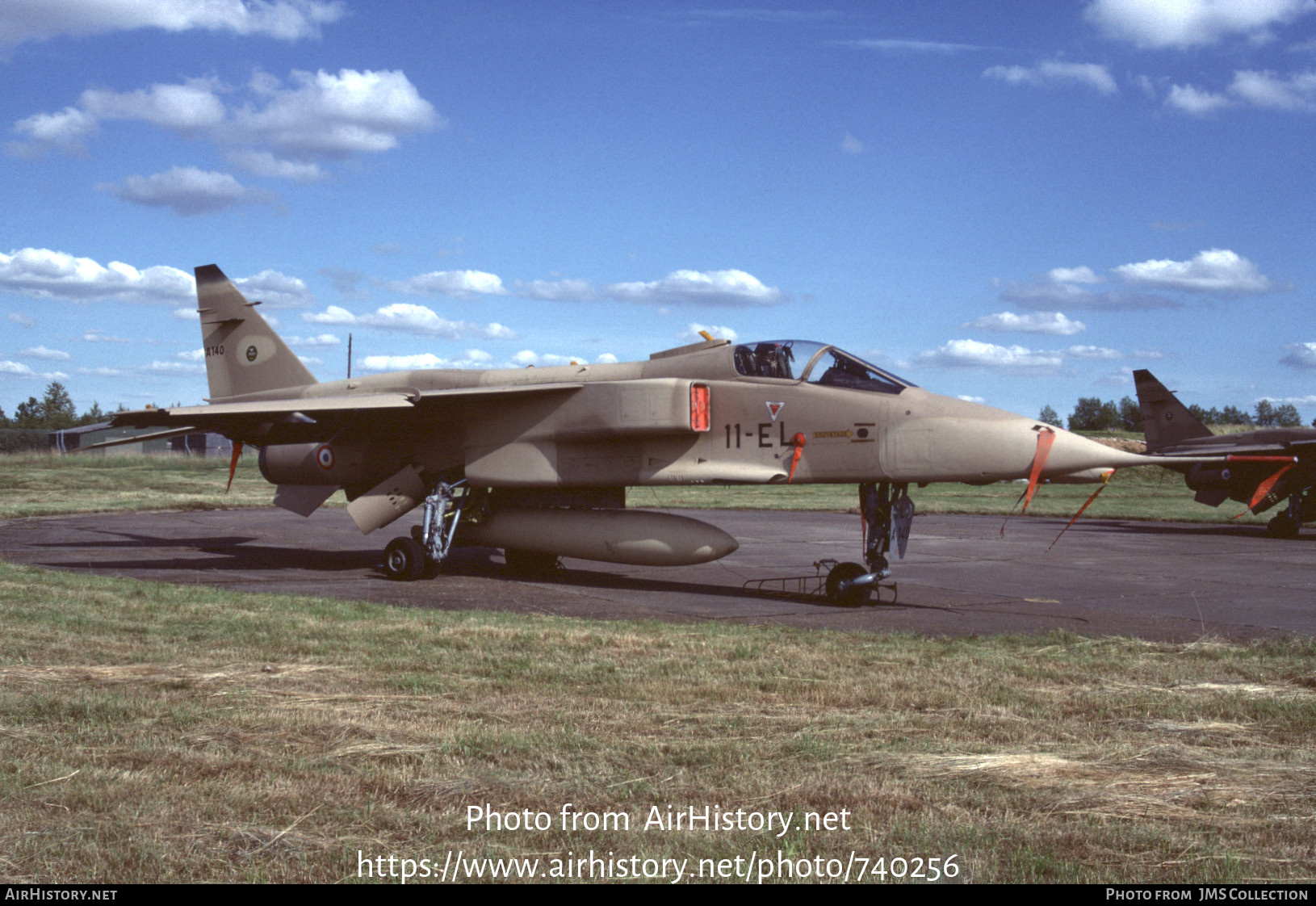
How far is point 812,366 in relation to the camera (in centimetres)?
1182

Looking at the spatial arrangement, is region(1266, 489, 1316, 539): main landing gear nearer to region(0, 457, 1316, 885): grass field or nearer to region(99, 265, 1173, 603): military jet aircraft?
region(99, 265, 1173, 603): military jet aircraft

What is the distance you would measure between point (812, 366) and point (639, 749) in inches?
295

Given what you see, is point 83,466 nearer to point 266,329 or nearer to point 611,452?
point 266,329

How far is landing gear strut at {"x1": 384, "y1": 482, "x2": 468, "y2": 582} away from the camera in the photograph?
13.6 m

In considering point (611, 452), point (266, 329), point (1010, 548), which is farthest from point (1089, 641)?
point (266, 329)

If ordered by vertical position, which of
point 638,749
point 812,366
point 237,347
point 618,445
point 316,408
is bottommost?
point 638,749

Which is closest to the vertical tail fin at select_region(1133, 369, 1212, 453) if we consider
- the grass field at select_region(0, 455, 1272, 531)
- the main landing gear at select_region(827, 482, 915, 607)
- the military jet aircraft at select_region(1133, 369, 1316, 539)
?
the military jet aircraft at select_region(1133, 369, 1316, 539)

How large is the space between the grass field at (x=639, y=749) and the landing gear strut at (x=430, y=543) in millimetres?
4685

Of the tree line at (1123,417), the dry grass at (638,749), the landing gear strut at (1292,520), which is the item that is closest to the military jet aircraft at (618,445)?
the dry grass at (638,749)

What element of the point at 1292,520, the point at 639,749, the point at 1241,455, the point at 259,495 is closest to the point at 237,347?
the point at 639,749

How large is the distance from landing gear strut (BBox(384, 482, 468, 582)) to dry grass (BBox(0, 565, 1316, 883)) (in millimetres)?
5235

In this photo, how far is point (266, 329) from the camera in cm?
1758

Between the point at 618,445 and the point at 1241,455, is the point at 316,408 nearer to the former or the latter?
the point at 618,445

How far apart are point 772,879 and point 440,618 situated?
21.0 ft
